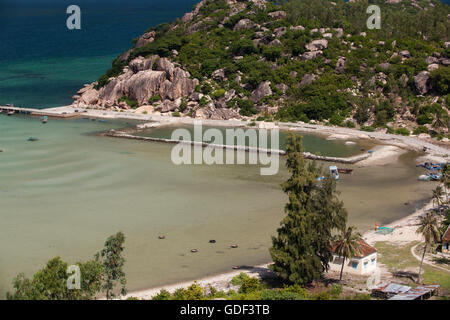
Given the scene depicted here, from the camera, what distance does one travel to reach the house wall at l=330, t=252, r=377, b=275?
2126 inches

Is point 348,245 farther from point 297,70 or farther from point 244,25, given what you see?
point 244,25

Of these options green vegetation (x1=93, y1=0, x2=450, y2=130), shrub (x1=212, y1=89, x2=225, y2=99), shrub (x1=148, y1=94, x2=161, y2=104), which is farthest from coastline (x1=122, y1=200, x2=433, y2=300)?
shrub (x1=148, y1=94, x2=161, y2=104)

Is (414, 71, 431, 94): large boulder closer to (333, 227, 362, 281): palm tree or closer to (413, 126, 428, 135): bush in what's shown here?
(413, 126, 428, 135): bush

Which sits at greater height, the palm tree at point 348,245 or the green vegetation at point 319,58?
the green vegetation at point 319,58

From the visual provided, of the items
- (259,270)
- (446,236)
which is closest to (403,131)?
(446,236)

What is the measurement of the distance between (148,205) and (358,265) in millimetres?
30196

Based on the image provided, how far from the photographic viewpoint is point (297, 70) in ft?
428

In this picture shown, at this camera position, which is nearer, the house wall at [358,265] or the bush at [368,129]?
the house wall at [358,265]

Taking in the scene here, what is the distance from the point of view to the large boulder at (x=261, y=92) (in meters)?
127

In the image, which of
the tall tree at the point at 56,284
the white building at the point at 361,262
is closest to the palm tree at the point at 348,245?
the white building at the point at 361,262

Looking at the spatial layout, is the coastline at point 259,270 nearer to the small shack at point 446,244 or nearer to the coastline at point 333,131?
the small shack at point 446,244

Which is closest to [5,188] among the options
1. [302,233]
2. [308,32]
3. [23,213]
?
[23,213]

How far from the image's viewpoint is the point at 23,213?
7231cm

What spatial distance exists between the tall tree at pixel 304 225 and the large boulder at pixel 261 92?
75.8m
